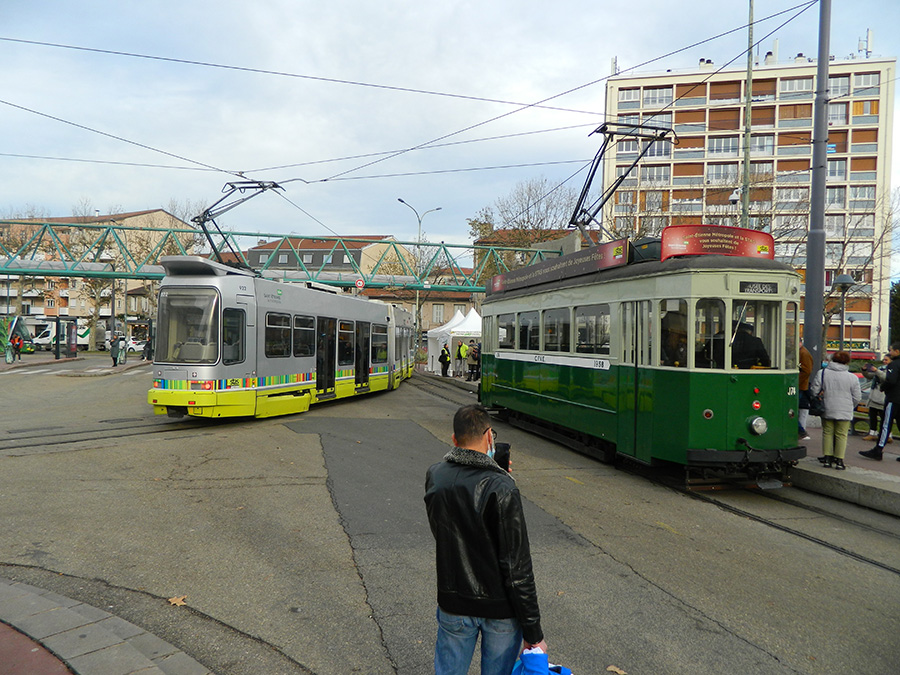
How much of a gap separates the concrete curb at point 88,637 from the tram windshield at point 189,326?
25.2 feet

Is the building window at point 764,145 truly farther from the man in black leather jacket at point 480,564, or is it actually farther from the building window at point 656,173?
the man in black leather jacket at point 480,564

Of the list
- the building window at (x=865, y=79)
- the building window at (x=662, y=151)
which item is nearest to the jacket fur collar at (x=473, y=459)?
the building window at (x=662, y=151)

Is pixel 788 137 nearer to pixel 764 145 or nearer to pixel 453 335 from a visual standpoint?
pixel 764 145

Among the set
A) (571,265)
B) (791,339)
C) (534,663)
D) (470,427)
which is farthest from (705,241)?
(534,663)


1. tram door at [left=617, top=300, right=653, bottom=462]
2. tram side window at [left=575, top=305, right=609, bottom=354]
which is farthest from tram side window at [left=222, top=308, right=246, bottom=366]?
tram door at [left=617, top=300, right=653, bottom=462]

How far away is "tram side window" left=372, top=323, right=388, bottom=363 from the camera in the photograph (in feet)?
64.7

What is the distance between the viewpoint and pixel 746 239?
844 centimetres

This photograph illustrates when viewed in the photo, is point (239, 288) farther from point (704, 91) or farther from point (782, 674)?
point (704, 91)

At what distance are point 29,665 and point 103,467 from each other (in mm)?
5667

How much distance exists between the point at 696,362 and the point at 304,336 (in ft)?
30.7

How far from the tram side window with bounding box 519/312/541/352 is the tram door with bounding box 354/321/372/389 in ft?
22.4

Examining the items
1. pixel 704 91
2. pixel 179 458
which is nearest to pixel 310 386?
pixel 179 458

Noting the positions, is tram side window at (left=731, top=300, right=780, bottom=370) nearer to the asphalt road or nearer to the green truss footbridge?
the asphalt road

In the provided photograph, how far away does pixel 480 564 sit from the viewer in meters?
2.49
